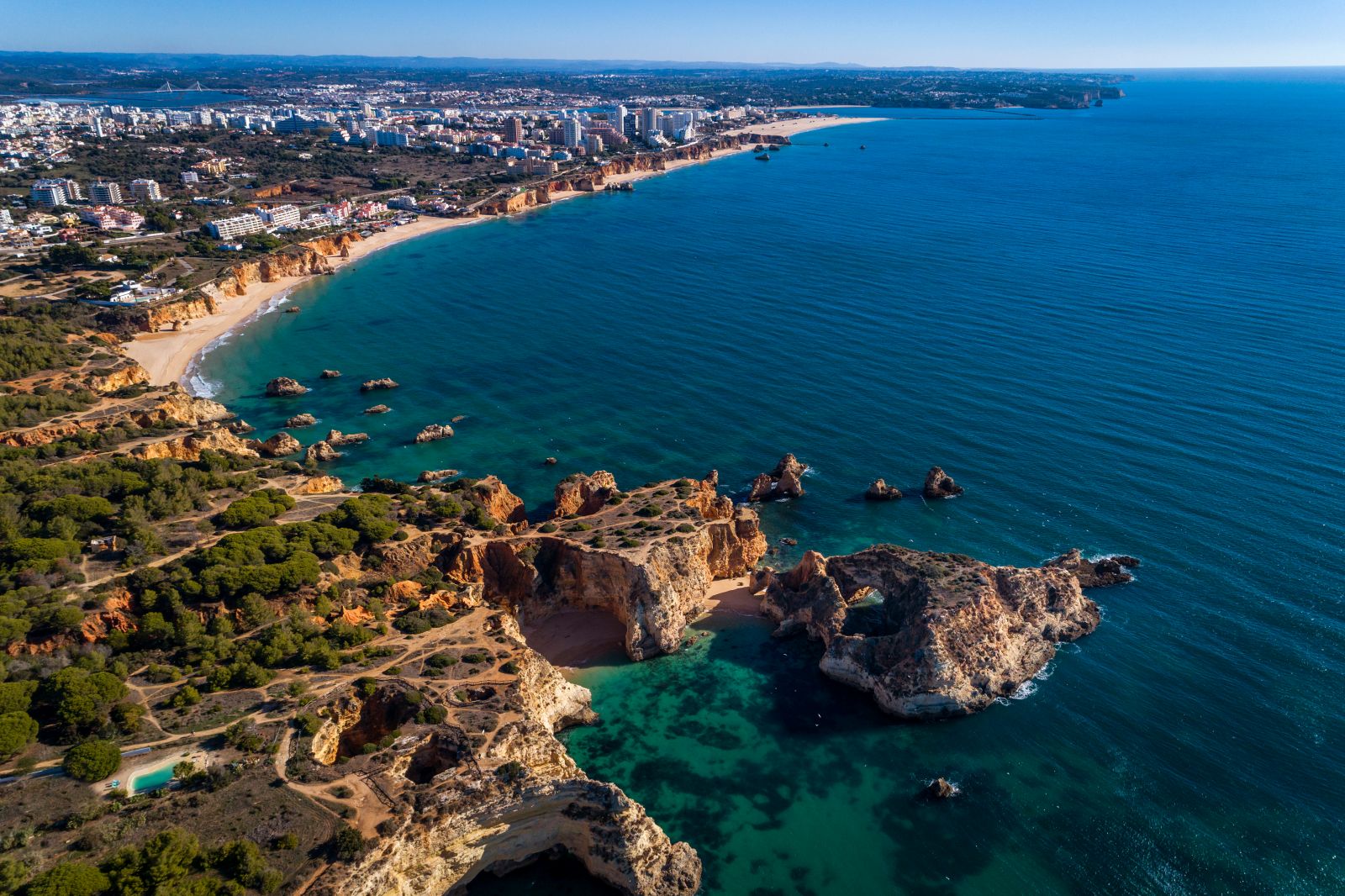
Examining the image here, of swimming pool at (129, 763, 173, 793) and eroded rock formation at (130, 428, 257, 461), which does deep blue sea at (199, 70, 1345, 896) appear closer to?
eroded rock formation at (130, 428, 257, 461)

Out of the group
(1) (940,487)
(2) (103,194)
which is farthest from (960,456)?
(2) (103,194)

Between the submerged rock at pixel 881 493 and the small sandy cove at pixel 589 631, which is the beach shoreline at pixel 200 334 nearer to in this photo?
the small sandy cove at pixel 589 631

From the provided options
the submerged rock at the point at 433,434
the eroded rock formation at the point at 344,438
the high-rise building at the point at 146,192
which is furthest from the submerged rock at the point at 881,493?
the high-rise building at the point at 146,192

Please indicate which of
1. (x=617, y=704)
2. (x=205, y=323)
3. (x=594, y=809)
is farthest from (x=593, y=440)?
(x=205, y=323)

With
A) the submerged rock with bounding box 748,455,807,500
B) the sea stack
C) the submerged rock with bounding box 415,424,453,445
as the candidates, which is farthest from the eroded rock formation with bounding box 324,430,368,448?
the submerged rock with bounding box 748,455,807,500

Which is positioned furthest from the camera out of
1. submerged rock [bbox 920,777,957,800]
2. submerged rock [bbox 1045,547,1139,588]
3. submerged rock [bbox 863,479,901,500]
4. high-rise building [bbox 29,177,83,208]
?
high-rise building [bbox 29,177,83,208]
